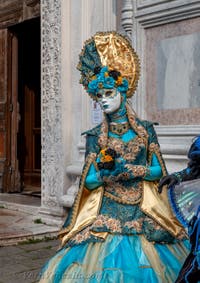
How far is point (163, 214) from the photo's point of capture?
3711 mm

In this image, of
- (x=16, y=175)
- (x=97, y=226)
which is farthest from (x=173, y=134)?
(x=16, y=175)

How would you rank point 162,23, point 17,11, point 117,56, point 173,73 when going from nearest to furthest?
point 117,56 < point 173,73 < point 162,23 < point 17,11

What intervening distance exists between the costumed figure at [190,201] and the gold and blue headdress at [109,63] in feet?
3.14

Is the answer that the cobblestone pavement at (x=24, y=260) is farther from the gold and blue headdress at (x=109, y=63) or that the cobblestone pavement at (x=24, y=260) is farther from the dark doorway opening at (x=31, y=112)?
the dark doorway opening at (x=31, y=112)

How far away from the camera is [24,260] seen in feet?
17.5

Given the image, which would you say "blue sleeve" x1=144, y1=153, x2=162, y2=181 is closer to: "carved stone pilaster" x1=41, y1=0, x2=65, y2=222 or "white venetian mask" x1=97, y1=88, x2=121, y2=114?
"white venetian mask" x1=97, y1=88, x2=121, y2=114

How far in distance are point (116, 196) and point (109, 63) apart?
93 centimetres

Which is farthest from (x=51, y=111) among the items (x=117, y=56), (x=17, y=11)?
(x=117, y=56)

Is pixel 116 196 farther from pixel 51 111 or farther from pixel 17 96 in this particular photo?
pixel 17 96

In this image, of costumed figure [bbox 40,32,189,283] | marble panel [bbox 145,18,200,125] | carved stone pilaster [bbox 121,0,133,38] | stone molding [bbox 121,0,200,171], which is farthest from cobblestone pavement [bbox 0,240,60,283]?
carved stone pilaster [bbox 121,0,133,38]

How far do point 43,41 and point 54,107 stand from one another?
39.4 inches

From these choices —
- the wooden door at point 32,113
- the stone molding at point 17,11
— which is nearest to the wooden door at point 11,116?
the stone molding at point 17,11

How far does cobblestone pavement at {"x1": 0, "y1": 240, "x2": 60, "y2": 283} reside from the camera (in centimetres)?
470

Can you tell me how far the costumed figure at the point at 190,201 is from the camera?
2803 millimetres
